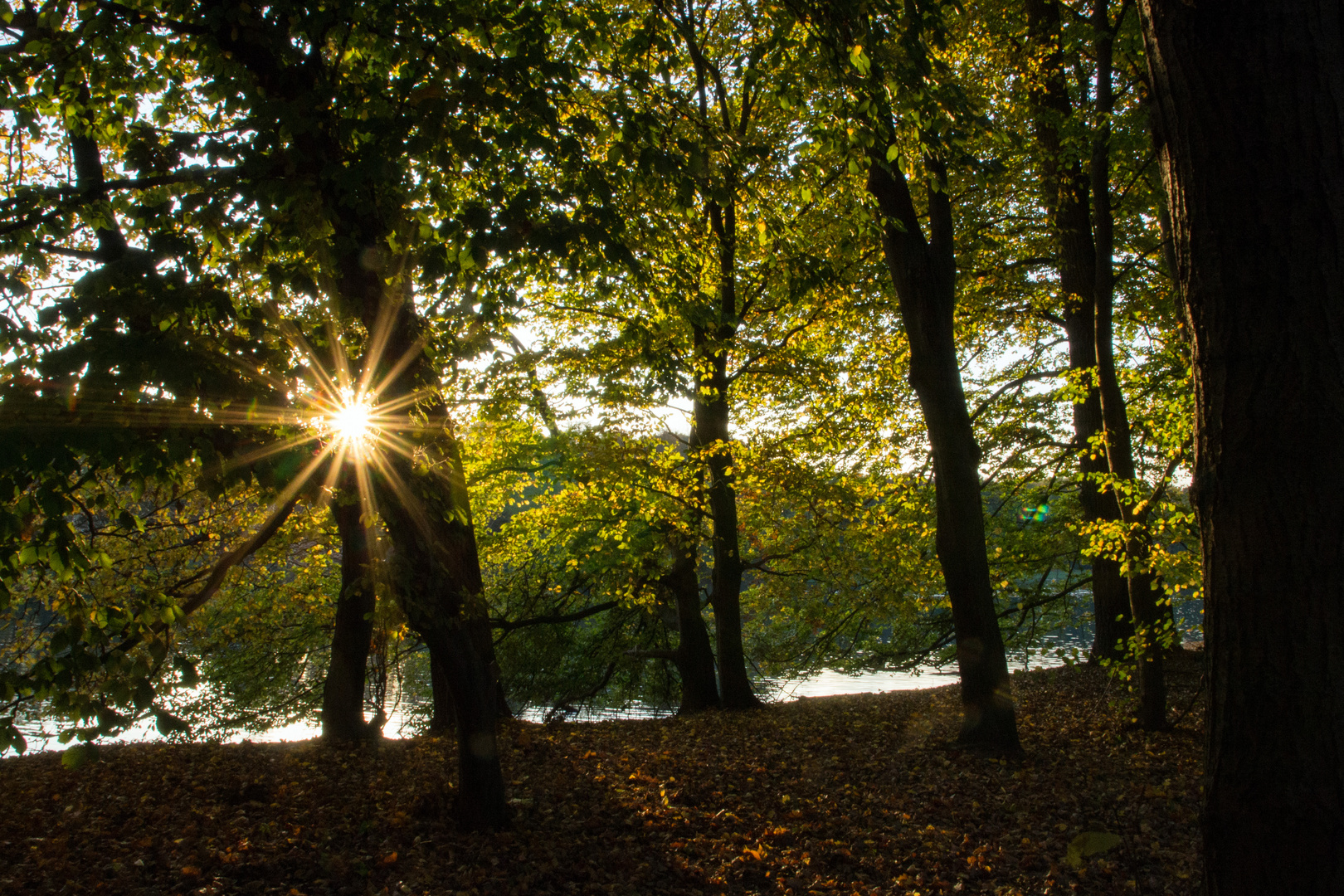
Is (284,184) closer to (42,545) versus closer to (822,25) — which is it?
(42,545)

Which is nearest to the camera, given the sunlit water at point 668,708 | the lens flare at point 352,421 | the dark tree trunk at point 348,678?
the lens flare at point 352,421

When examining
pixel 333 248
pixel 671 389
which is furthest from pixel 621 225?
pixel 671 389

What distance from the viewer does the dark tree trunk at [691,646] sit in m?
13.2

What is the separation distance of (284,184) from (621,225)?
164 cm

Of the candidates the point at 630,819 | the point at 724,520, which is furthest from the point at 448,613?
the point at 724,520

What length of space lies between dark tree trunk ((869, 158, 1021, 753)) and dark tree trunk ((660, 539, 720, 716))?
5.63 metres

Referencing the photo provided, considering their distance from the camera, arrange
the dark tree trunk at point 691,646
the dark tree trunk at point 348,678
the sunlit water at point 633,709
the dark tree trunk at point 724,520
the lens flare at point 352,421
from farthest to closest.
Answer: the sunlit water at point 633,709, the dark tree trunk at point 691,646, the dark tree trunk at point 724,520, the dark tree trunk at point 348,678, the lens flare at point 352,421

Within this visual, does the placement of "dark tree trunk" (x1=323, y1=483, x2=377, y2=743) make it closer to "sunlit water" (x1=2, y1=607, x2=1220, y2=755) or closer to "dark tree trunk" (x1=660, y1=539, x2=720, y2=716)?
"sunlit water" (x1=2, y1=607, x2=1220, y2=755)

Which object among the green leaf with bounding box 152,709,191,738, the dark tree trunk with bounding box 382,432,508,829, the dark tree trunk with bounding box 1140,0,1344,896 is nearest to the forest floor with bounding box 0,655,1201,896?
the dark tree trunk with bounding box 382,432,508,829

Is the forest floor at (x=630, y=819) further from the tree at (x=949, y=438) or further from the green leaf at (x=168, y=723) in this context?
the green leaf at (x=168, y=723)

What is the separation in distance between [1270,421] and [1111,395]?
5.72 m

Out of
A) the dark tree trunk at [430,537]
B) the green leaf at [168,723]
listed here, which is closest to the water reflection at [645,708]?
the dark tree trunk at [430,537]

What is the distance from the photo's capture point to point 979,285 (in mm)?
13039

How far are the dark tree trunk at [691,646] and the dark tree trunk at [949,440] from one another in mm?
5629
